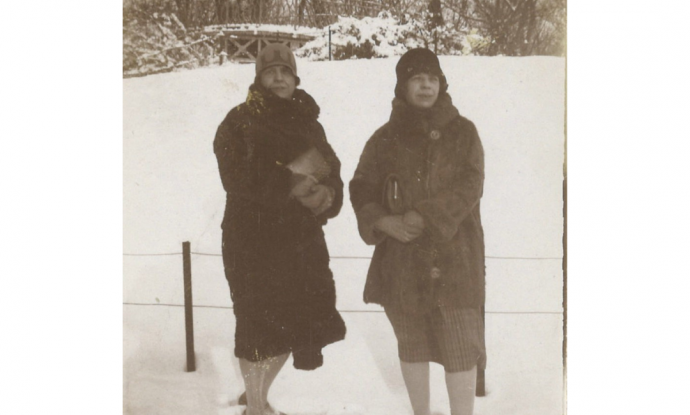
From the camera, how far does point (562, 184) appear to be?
219cm

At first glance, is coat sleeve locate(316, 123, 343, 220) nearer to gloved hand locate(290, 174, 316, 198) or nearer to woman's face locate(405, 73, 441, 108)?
gloved hand locate(290, 174, 316, 198)

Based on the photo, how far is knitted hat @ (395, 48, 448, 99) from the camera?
218 centimetres

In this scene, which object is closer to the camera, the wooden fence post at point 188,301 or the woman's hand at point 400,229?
the woman's hand at point 400,229

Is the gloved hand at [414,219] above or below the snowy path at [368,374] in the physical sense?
above

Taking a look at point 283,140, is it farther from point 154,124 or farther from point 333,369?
point 333,369

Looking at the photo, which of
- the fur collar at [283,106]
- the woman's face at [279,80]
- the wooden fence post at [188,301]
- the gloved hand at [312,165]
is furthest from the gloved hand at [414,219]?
the wooden fence post at [188,301]

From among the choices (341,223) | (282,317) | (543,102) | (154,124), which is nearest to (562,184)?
(543,102)

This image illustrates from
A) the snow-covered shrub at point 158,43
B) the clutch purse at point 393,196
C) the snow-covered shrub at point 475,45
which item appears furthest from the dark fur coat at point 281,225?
the snow-covered shrub at point 475,45

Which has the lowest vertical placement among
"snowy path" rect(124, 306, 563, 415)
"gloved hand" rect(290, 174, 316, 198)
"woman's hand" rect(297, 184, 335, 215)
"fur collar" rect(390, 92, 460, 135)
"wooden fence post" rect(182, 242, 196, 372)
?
"snowy path" rect(124, 306, 563, 415)

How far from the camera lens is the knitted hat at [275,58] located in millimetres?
2201

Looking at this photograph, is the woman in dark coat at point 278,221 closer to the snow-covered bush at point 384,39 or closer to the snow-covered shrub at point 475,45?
the snow-covered bush at point 384,39

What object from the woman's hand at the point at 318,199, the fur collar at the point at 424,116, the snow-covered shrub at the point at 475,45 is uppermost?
the snow-covered shrub at the point at 475,45

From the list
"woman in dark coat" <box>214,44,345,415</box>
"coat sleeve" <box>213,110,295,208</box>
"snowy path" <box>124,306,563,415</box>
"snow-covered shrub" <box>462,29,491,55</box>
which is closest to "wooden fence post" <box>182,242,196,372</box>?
"snowy path" <box>124,306,563,415</box>

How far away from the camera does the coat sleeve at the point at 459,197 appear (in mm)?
2129
